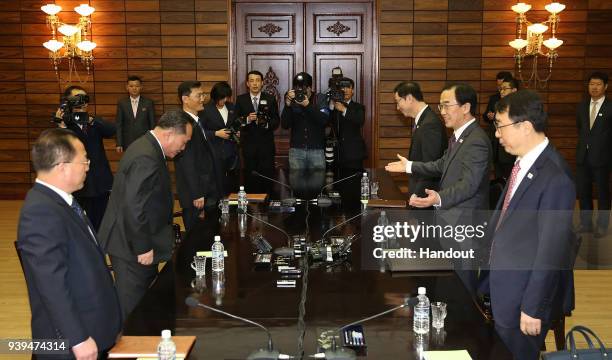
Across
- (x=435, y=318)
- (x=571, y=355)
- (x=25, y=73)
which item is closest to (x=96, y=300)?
(x=435, y=318)

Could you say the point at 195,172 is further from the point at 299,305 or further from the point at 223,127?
the point at 299,305

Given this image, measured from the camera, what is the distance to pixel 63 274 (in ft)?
9.11

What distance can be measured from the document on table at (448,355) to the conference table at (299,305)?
4cm

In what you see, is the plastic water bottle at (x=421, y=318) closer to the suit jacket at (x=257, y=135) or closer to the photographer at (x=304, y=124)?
the photographer at (x=304, y=124)

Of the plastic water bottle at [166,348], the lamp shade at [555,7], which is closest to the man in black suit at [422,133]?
the plastic water bottle at [166,348]

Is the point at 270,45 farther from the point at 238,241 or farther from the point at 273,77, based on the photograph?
the point at 238,241

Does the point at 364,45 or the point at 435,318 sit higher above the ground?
the point at 364,45

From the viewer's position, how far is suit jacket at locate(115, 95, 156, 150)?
952cm

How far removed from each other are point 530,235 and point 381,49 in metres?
7.10

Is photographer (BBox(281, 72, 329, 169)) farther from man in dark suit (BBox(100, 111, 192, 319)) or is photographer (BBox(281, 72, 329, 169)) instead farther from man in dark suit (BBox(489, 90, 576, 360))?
man in dark suit (BBox(489, 90, 576, 360))

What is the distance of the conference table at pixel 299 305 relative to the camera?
281 centimetres

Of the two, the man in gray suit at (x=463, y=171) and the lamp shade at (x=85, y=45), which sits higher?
the lamp shade at (x=85, y=45)

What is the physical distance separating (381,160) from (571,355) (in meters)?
7.50

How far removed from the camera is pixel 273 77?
9961 millimetres
